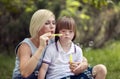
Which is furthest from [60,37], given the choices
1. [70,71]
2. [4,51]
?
[4,51]

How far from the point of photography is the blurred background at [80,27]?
26.1 feet

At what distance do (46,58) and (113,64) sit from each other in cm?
316

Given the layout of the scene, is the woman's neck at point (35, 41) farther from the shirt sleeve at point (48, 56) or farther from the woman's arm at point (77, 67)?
the woman's arm at point (77, 67)

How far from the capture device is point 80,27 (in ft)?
36.9

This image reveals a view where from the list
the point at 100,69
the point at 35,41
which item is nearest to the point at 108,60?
the point at 100,69

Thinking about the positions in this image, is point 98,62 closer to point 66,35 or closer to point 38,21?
point 66,35

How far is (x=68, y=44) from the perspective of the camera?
4.64 m

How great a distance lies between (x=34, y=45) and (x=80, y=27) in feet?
21.9

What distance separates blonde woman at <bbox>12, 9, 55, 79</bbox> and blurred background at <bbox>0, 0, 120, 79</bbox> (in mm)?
1371

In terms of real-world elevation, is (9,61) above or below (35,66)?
below

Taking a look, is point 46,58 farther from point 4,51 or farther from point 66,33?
point 4,51

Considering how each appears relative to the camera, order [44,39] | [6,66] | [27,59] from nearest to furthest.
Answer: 1. [44,39]
2. [27,59]
3. [6,66]

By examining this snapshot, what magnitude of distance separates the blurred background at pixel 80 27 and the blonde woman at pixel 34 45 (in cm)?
137

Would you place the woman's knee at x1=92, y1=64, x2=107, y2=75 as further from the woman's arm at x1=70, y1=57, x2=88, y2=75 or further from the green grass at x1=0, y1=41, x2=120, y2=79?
the green grass at x1=0, y1=41, x2=120, y2=79
